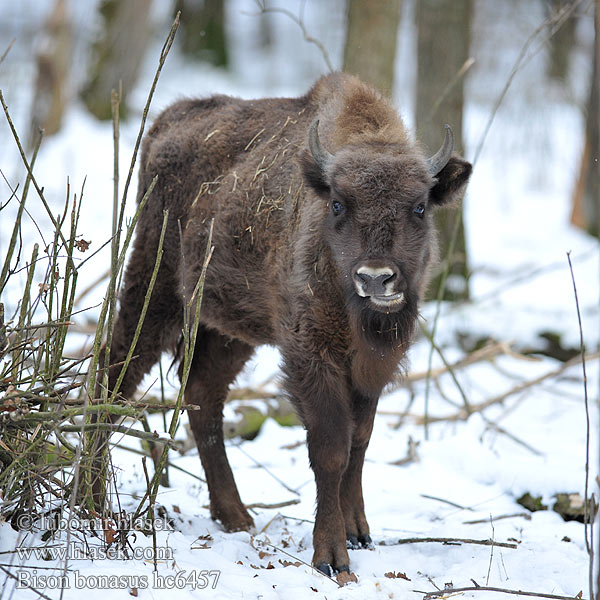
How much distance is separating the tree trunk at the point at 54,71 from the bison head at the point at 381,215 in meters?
12.2

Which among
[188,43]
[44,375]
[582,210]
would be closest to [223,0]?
[188,43]

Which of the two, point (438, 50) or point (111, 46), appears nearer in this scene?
point (438, 50)

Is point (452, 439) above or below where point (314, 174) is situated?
below

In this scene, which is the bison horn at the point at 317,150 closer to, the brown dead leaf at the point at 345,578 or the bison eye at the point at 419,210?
the bison eye at the point at 419,210

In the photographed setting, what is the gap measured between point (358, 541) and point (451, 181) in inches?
84.8

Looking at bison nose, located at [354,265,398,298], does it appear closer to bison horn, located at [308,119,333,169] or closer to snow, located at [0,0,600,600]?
bison horn, located at [308,119,333,169]

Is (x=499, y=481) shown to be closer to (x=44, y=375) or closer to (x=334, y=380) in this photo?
(x=334, y=380)

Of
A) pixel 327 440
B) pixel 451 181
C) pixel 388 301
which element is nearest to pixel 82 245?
pixel 388 301

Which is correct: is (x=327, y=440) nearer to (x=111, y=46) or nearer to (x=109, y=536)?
(x=109, y=536)

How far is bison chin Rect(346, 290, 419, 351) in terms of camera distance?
4207 mm

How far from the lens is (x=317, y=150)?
448 centimetres

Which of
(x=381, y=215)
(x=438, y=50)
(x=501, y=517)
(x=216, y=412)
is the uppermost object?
(x=438, y=50)

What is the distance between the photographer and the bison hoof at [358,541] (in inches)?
183

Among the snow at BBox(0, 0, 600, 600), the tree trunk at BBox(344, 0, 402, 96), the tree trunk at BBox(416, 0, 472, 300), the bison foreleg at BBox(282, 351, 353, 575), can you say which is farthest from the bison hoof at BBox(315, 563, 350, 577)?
the tree trunk at BBox(416, 0, 472, 300)
